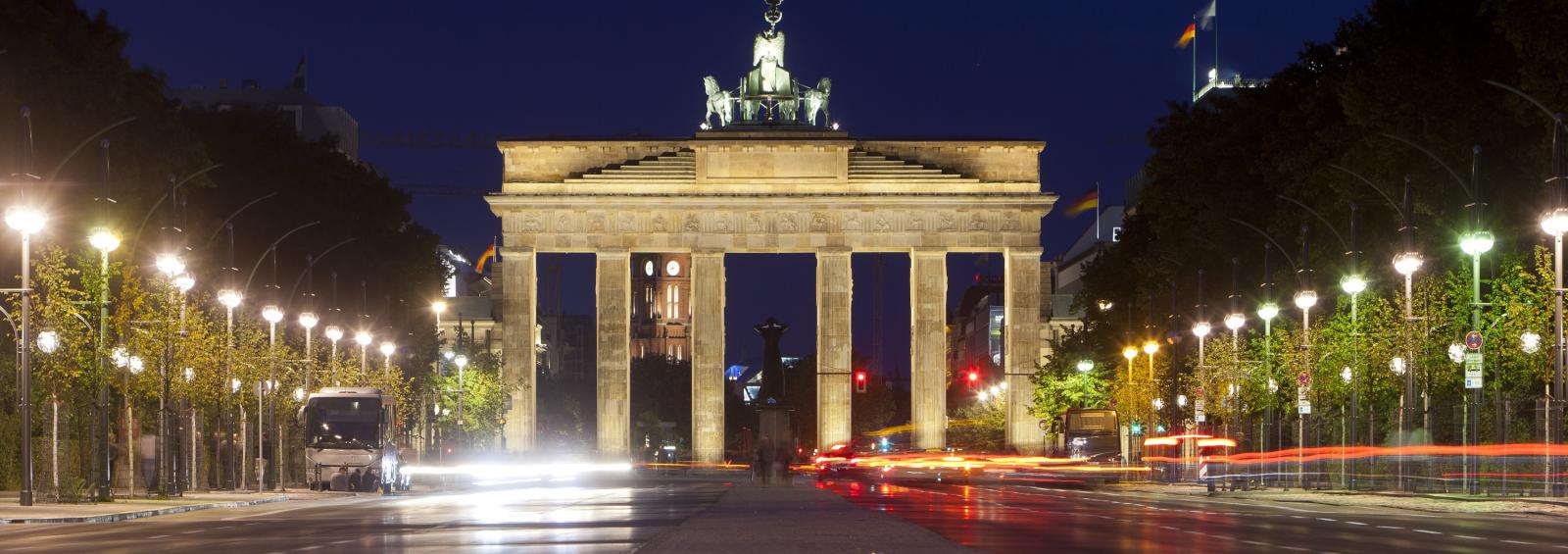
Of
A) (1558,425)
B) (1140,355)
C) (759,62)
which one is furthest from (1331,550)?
(759,62)

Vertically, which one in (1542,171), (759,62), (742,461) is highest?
(759,62)

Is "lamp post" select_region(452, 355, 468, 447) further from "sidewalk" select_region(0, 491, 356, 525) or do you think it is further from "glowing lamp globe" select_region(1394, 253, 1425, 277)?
"glowing lamp globe" select_region(1394, 253, 1425, 277)

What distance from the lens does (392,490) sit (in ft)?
247

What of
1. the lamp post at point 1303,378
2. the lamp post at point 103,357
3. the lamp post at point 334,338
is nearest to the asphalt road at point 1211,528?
the lamp post at point 1303,378

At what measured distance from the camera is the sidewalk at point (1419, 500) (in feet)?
152

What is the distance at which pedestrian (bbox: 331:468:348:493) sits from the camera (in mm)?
74625

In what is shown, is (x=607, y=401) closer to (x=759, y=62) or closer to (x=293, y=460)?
(x=759, y=62)

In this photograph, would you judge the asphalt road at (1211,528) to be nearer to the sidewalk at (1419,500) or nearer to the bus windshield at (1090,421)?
the sidewalk at (1419,500)

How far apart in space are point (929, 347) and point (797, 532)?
94.9 metres

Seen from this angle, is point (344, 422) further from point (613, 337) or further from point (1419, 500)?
point (613, 337)

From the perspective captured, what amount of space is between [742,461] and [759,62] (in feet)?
70.8

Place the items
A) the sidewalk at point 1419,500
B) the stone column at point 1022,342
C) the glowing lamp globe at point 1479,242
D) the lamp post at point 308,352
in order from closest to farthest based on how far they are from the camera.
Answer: the sidewalk at point 1419,500 → the glowing lamp globe at point 1479,242 → the lamp post at point 308,352 → the stone column at point 1022,342

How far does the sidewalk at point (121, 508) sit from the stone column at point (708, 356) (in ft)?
199

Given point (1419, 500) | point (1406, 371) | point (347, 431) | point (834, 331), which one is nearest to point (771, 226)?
point (834, 331)
